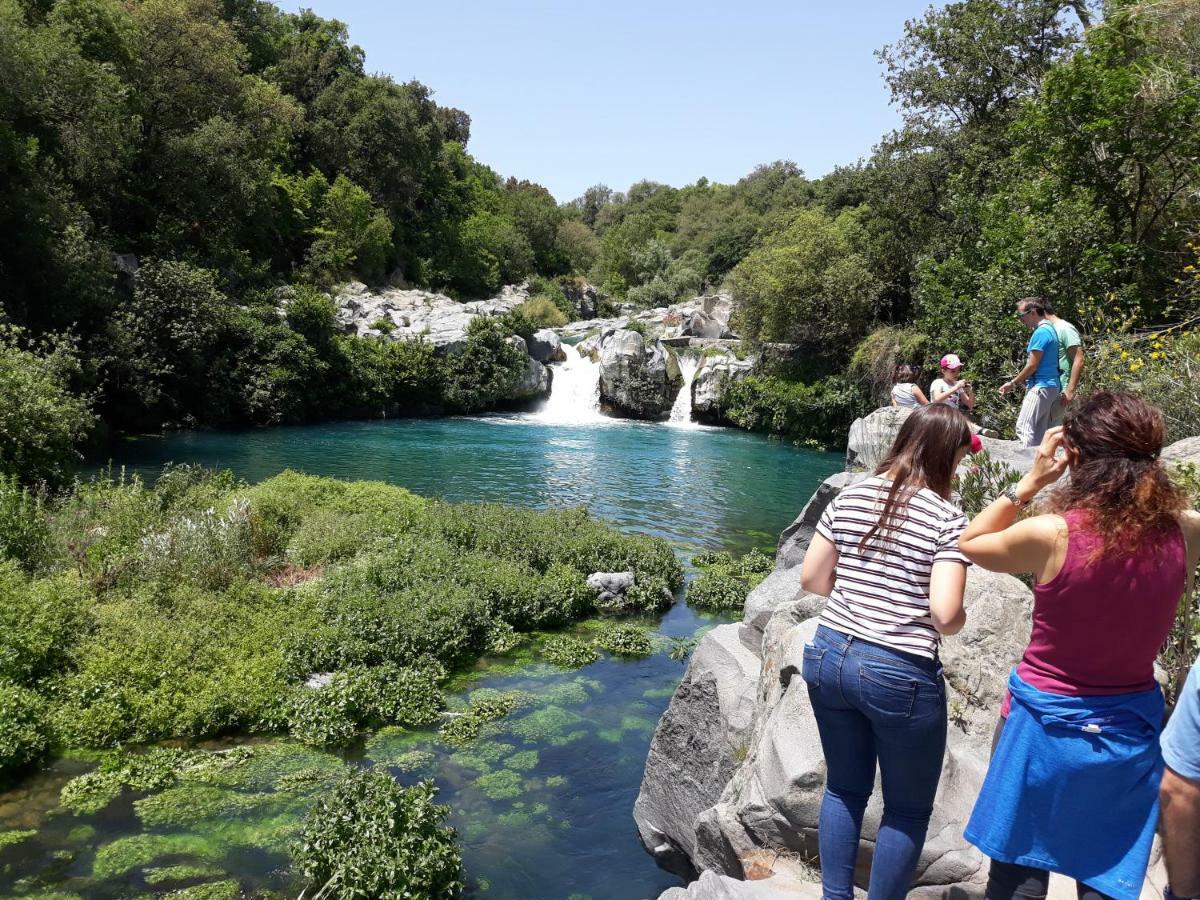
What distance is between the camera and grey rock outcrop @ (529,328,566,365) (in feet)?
131

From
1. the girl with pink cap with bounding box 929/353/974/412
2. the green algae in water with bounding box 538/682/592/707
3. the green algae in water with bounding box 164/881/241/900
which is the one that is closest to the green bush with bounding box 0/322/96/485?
the green algae in water with bounding box 538/682/592/707

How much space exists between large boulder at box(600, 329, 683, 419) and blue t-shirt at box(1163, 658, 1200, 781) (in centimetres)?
3469

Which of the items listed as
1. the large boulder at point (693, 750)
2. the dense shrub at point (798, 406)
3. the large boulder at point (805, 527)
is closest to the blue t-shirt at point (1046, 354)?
the large boulder at point (805, 527)

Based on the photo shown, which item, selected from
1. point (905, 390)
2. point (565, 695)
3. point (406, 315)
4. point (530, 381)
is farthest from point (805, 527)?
point (406, 315)

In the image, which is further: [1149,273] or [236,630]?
[1149,273]

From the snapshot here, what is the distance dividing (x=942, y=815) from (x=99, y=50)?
35.9 meters

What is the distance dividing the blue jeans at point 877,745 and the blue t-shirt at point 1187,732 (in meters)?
0.77

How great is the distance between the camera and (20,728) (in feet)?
23.1

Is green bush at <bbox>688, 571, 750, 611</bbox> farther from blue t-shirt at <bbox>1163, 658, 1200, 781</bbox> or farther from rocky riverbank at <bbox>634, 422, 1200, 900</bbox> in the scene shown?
blue t-shirt at <bbox>1163, 658, 1200, 781</bbox>

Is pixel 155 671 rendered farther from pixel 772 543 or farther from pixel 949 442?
pixel 772 543

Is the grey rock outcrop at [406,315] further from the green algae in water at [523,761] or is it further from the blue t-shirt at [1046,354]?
the green algae in water at [523,761]

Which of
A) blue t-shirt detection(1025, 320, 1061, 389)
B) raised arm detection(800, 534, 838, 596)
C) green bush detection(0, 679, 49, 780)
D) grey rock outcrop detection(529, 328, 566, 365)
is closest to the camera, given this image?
raised arm detection(800, 534, 838, 596)

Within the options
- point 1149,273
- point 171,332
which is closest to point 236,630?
point 1149,273

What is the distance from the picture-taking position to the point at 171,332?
28.2 meters
